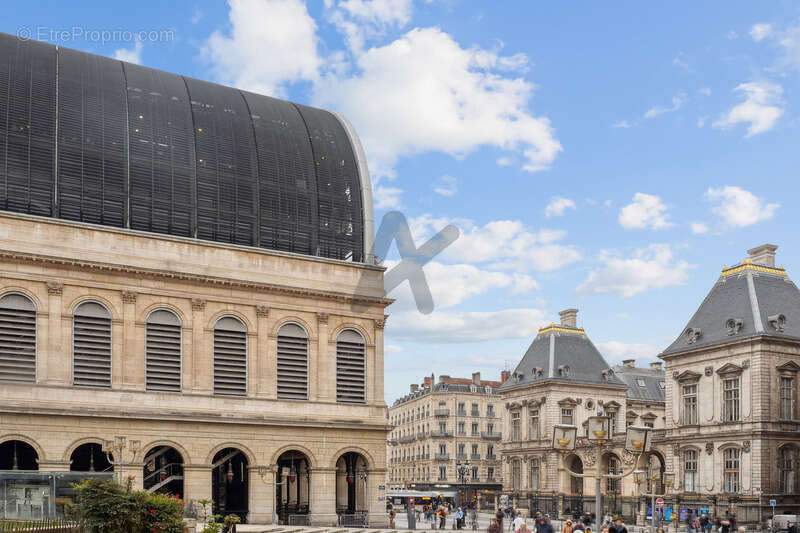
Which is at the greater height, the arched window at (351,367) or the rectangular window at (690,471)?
the arched window at (351,367)

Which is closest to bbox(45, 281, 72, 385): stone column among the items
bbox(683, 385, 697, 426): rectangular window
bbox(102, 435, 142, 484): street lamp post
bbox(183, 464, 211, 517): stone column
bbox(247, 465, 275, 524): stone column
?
bbox(102, 435, 142, 484): street lamp post

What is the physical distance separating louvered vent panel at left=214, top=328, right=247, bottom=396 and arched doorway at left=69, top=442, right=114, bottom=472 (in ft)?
20.5

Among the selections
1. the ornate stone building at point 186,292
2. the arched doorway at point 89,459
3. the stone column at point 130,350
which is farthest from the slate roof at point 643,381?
the arched doorway at point 89,459

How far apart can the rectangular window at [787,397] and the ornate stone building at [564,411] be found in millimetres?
18112

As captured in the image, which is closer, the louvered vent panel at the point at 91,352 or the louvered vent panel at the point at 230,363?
the louvered vent panel at the point at 91,352

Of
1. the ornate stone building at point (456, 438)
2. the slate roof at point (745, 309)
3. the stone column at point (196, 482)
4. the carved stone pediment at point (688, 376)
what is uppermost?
the slate roof at point (745, 309)

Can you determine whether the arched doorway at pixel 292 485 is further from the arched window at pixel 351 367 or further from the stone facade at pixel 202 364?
the arched window at pixel 351 367

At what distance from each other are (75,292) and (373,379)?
1676cm

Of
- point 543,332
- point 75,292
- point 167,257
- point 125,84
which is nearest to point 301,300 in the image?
point 167,257

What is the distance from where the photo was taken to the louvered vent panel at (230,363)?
4831 centimetres

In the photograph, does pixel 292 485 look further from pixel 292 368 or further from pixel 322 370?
pixel 292 368

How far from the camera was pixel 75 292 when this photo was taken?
4516cm

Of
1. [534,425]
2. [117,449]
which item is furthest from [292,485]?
[534,425]

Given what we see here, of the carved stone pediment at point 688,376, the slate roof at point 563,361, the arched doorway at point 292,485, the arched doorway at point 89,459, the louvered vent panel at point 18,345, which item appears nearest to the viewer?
the louvered vent panel at point 18,345
